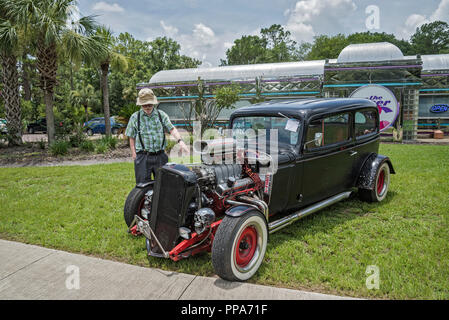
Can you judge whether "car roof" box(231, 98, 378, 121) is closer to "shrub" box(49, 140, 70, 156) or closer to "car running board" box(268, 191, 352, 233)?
"car running board" box(268, 191, 352, 233)

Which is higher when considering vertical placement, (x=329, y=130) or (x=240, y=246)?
(x=329, y=130)

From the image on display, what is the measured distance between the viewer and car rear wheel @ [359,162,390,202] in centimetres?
479

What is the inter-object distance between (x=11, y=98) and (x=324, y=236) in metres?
14.2

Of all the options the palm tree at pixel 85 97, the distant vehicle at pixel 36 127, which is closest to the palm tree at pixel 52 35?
the distant vehicle at pixel 36 127

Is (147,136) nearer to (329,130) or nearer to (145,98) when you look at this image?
(145,98)

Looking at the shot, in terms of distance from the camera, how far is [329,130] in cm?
417

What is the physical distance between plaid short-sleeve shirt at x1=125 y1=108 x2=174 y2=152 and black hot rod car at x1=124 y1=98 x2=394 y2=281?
0.62m

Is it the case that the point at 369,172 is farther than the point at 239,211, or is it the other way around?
the point at 369,172

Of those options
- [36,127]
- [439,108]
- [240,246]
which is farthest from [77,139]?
[439,108]

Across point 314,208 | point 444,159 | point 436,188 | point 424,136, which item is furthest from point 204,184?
point 424,136

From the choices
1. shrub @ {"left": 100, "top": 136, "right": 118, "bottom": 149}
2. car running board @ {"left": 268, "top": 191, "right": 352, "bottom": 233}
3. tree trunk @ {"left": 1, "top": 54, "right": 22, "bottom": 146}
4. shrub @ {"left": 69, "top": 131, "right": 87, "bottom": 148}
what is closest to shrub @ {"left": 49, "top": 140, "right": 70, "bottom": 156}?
shrub @ {"left": 69, "top": 131, "right": 87, "bottom": 148}

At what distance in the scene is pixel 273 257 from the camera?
130 inches

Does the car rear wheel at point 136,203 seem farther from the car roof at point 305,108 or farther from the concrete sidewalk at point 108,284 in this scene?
the car roof at point 305,108
